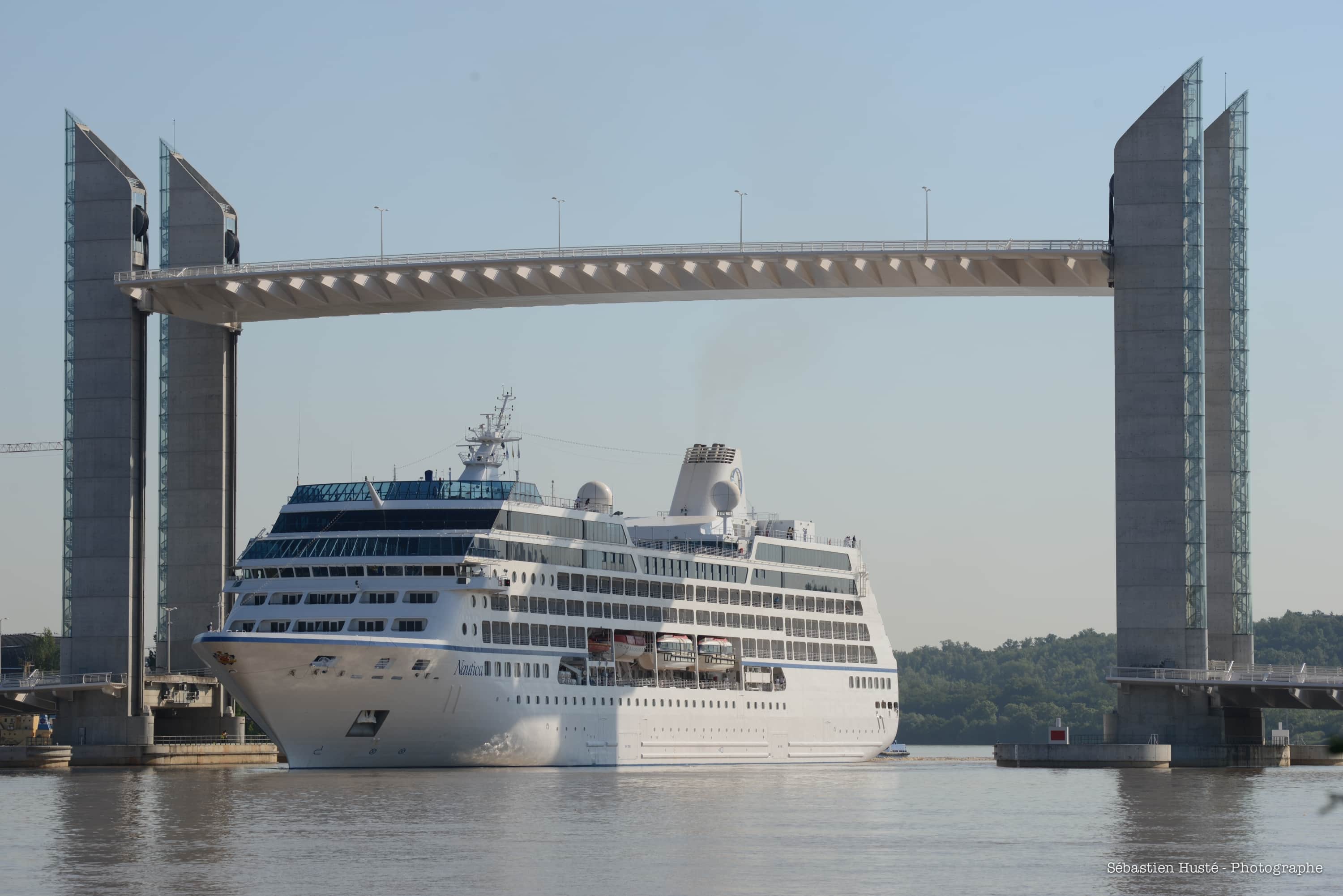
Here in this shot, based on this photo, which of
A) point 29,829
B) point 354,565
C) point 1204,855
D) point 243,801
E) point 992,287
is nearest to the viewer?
point 1204,855

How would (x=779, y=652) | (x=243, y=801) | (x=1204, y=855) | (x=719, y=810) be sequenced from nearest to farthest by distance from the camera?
(x=1204, y=855) → (x=719, y=810) → (x=243, y=801) → (x=779, y=652)

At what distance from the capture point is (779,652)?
79688 millimetres

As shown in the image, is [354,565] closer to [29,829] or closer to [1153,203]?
[29,829]

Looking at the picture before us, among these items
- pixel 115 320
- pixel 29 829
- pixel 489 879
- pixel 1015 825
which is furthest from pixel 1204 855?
pixel 115 320

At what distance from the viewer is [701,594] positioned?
76000 millimetres

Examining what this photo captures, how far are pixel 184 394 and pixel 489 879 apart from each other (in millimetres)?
53441

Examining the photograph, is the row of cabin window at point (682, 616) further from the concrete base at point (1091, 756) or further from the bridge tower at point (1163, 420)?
the bridge tower at point (1163, 420)

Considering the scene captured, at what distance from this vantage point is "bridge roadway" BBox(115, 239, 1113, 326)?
2781 inches

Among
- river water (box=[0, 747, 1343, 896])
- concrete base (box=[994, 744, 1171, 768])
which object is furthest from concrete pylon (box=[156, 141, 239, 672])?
concrete base (box=[994, 744, 1171, 768])

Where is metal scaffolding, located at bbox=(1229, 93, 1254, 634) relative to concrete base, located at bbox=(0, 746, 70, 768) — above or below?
above

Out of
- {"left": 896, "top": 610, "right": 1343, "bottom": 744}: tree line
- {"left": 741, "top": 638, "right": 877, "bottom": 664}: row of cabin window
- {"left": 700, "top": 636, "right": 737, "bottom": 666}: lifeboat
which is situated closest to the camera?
{"left": 700, "top": 636, "right": 737, "bottom": 666}: lifeboat

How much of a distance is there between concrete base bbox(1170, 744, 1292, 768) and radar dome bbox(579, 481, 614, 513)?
23.0 m

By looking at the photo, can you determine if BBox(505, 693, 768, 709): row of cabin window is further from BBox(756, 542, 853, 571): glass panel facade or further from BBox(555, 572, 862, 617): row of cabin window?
BBox(756, 542, 853, 571): glass panel facade

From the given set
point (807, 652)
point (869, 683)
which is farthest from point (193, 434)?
point (869, 683)
